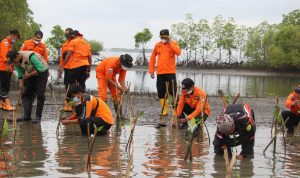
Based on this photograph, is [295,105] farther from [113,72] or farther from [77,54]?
[77,54]

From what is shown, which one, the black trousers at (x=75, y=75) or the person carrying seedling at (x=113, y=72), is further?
the black trousers at (x=75, y=75)

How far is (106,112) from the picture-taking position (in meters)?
8.66

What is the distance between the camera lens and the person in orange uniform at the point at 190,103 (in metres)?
9.09

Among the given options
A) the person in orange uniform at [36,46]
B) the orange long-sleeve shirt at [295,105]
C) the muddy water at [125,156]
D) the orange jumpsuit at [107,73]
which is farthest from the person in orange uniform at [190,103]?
the person in orange uniform at [36,46]

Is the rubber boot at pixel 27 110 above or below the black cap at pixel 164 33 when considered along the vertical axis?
below

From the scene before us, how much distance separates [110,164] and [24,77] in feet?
13.5

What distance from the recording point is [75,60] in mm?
11125

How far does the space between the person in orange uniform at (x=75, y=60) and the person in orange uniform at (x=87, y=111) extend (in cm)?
255

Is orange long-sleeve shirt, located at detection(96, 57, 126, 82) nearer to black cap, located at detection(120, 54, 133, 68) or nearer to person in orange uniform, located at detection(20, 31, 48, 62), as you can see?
black cap, located at detection(120, 54, 133, 68)

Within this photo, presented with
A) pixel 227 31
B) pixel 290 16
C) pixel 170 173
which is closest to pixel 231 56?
pixel 227 31

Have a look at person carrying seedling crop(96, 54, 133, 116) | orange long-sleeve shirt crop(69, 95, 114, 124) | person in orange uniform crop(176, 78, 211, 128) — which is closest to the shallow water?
orange long-sleeve shirt crop(69, 95, 114, 124)

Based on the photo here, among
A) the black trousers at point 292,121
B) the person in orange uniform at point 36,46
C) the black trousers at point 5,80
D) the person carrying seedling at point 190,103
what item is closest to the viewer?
the person carrying seedling at point 190,103

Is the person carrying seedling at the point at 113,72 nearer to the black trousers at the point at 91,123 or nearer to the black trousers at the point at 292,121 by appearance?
the black trousers at the point at 91,123

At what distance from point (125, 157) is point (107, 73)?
3.72 metres
